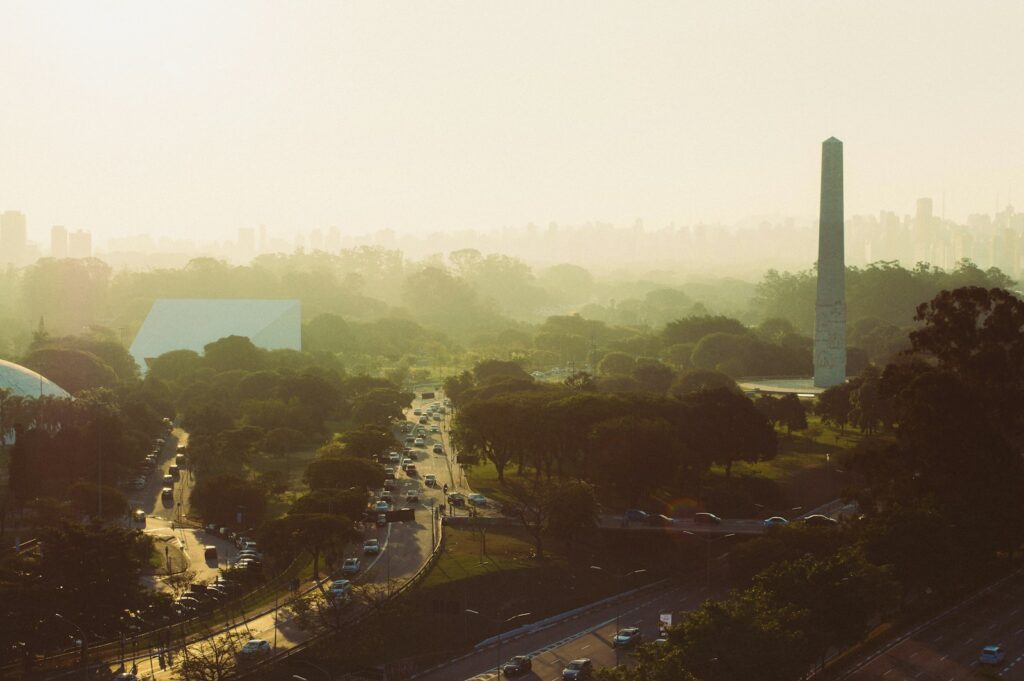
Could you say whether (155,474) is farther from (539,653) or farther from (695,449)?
(539,653)

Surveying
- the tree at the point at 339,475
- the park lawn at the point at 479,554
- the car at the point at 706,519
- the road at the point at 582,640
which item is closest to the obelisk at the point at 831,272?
the car at the point at 706,519

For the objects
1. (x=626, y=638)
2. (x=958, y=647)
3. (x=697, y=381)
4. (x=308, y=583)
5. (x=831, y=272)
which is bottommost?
(x=626, y=638)

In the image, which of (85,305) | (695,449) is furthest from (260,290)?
(695,449)

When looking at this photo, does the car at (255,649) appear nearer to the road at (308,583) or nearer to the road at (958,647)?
the road at (308,583)

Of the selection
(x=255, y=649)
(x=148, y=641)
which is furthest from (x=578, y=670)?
(x=148, y=641)

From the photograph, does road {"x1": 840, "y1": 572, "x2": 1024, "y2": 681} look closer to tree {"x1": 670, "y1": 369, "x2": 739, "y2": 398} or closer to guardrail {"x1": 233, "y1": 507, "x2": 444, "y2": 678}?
guardrail {"x1": 233, "y1": 507, "x2": 444, "y2": 678}

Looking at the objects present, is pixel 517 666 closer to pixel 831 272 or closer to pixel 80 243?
pixel 831 272
